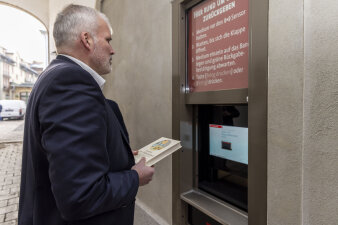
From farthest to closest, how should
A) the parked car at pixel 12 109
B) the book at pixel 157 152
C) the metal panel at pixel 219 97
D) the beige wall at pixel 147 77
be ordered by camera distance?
the parked car at pixel 12 109 < the beige wall at pixel 147 77 < the metal panel at pixel 219 97 < the book at pixel 157 152

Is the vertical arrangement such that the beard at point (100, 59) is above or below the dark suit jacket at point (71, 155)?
above

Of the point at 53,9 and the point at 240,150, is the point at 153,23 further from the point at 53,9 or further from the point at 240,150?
the point at 53,9

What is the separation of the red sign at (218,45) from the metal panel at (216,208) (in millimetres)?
978

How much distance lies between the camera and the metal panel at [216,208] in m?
1.53

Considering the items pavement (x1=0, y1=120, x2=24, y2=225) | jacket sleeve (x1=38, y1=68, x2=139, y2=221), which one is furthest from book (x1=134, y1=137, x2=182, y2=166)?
pavement (x1=0, y1=120, x2=24, y2=225)

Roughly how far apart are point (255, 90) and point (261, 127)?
23 cm

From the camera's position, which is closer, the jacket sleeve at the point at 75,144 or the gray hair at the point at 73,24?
the jacket sleeve at the point at 75,144

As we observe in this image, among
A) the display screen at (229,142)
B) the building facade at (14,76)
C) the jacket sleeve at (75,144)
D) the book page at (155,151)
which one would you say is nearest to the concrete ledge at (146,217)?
the display screen at (229,142)

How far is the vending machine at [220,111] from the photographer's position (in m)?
1.27

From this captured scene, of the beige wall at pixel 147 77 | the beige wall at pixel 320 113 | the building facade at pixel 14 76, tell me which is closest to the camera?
the beige wall at pixel 320 113

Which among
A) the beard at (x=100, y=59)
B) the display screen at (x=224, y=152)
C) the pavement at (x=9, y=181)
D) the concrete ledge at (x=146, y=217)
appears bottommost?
the pavement at (x=9, y=181)

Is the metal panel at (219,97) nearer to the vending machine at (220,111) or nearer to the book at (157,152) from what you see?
the vending machine at (220,111)

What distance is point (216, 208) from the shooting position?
5.57 ft

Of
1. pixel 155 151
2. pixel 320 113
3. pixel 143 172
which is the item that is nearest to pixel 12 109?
pixel 155 151
